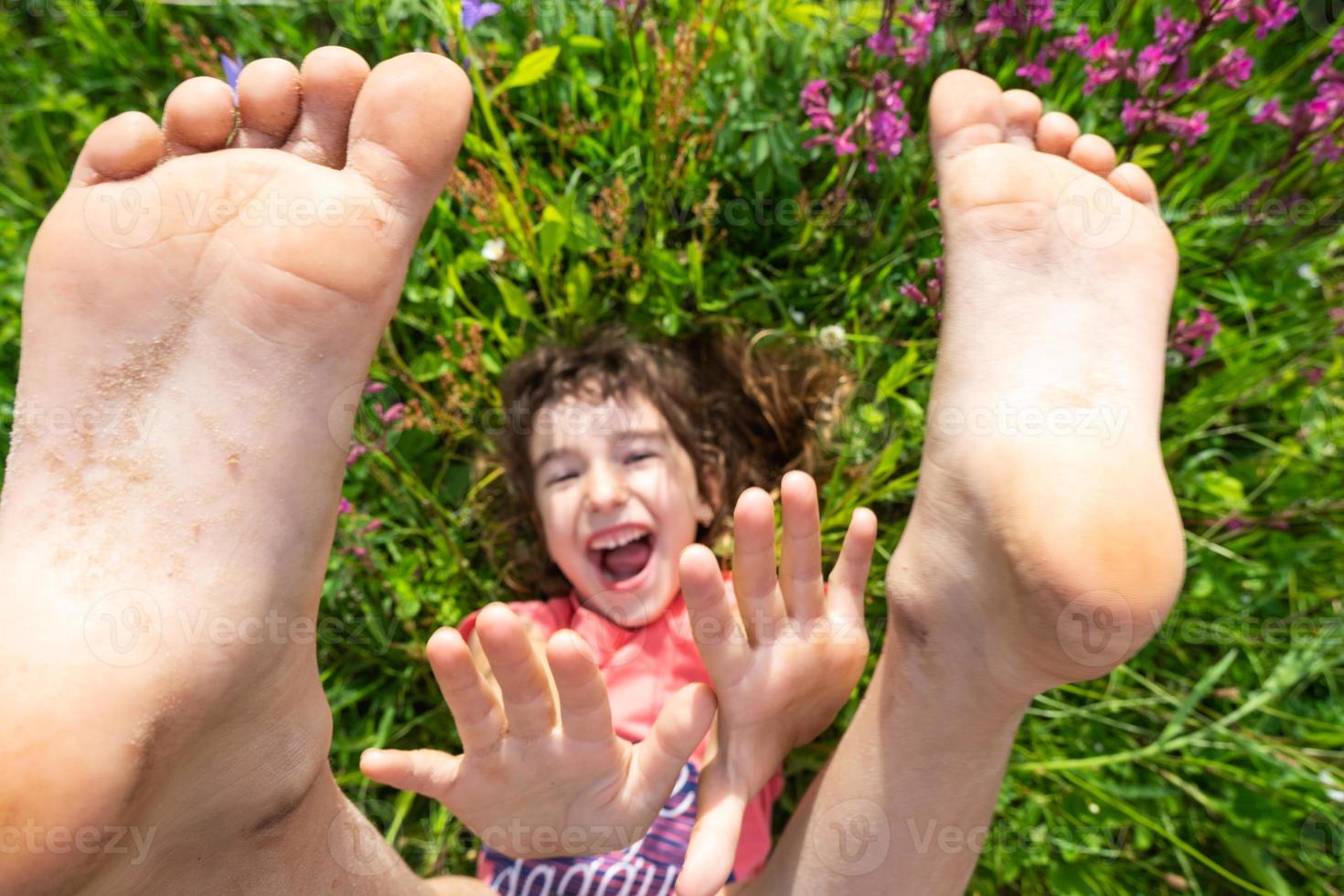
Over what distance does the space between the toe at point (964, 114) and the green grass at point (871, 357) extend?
300 millimetres

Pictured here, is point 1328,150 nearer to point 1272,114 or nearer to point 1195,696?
point 1272,114

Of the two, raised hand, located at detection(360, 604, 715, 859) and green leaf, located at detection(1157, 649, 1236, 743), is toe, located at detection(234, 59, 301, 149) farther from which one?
green leaf, located at detection(1157, 649, 1236, 743)

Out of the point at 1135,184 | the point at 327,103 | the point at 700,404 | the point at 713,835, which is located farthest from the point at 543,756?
the point at 1135,184

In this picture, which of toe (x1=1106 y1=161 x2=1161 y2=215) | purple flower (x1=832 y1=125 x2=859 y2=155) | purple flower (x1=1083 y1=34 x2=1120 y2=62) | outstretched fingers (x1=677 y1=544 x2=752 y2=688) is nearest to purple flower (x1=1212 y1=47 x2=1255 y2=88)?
purple flower (x1=1083 y1=34 x2=1120 y2=62)

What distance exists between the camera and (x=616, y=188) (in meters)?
1.77

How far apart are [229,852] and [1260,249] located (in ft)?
6.78

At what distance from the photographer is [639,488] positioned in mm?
1632

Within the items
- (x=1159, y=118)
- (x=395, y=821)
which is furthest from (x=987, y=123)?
(x=395, y=821)

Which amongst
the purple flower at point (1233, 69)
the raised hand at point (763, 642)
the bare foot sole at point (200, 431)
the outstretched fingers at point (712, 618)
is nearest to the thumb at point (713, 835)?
the raised hand at point (763, 642)

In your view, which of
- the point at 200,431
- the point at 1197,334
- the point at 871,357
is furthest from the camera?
the point at 871,357

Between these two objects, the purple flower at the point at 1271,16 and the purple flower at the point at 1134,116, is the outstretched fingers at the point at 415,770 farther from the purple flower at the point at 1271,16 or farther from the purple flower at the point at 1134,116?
the purple flower at the point at 1271,16

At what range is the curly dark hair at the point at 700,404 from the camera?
70.3 inches

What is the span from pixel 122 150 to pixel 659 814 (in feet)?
4.03

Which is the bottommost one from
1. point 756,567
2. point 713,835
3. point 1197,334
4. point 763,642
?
point 713,835
